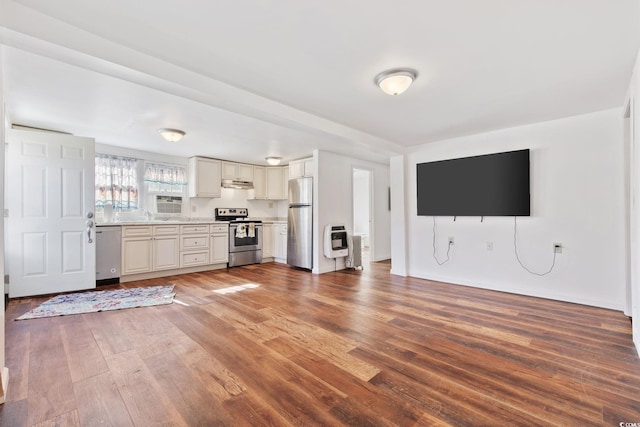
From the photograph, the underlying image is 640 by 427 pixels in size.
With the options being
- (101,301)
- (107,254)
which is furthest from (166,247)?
(101,301)

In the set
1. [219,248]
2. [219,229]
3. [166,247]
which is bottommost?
[219,248]

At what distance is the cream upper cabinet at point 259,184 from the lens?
679 centimetres

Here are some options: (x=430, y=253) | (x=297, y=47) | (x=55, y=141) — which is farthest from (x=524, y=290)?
(x=55, y=141)

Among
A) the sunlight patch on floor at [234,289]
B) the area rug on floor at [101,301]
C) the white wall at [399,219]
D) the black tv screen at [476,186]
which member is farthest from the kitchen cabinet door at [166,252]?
the black tv screen at [476,186]

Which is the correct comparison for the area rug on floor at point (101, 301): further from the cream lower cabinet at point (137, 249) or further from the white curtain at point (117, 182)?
the white curtain at point (117, 182)

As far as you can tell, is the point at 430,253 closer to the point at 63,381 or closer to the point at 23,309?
the point at 63,381

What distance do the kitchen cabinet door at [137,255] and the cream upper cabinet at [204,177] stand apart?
1.46 m

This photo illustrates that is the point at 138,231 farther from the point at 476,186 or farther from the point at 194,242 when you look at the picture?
the point at 476,186

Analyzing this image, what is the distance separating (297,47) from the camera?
6.88 feet

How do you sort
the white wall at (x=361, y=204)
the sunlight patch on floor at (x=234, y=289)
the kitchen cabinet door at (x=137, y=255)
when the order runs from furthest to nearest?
the white wall at (x=361, y=204) < the kitchen cabinet door at (x=137, y=255) < the sunlight patch on floor at (x=234, y=289)

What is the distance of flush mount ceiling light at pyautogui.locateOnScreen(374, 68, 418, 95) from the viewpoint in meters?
2.41

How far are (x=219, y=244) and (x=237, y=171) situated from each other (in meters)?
1.72

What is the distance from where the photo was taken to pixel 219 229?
5758 mm

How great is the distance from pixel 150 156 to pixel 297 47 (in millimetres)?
4639
